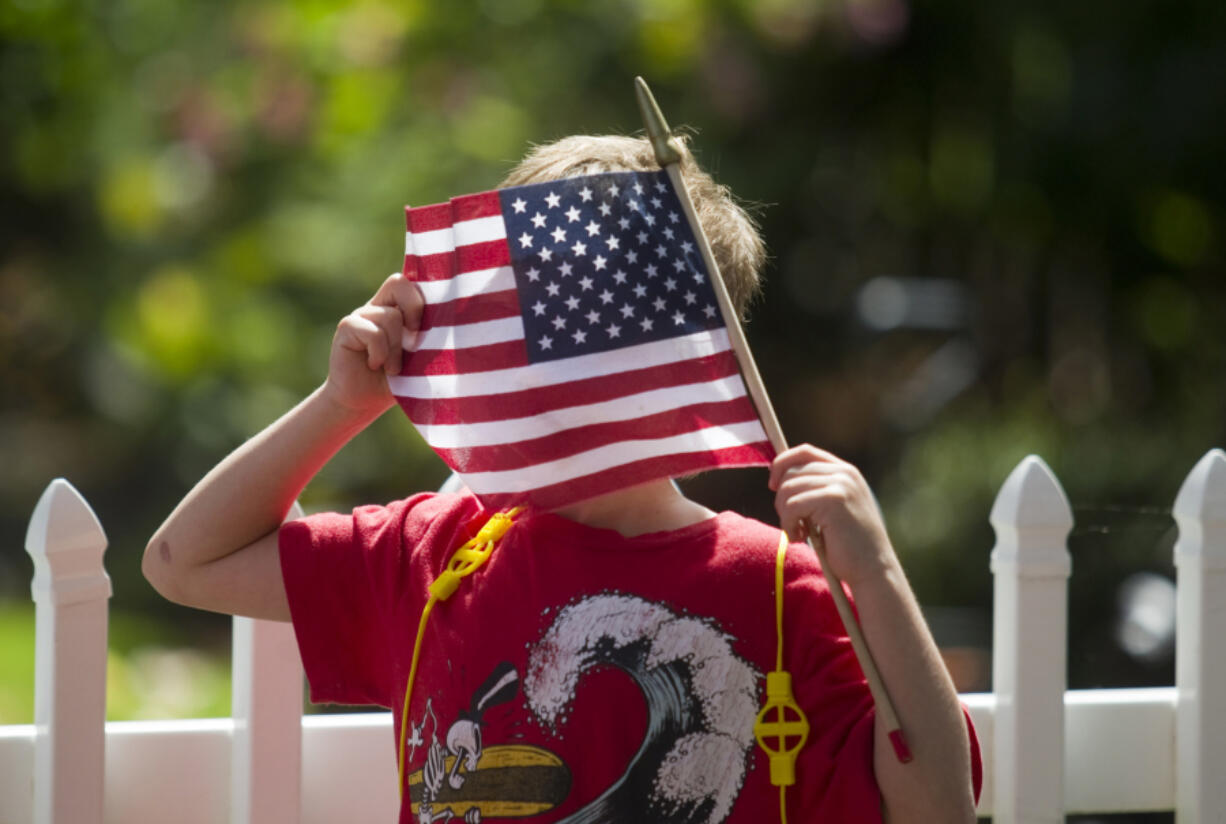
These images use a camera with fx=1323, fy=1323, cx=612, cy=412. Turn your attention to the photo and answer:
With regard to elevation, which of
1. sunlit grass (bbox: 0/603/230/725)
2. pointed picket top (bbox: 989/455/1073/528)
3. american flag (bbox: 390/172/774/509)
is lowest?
sunlit grass (bbox: 0/603/230/725)

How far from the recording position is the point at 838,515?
1.50m

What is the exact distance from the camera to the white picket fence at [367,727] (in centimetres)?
204

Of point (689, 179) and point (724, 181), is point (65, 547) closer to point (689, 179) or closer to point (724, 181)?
point (689, 179)

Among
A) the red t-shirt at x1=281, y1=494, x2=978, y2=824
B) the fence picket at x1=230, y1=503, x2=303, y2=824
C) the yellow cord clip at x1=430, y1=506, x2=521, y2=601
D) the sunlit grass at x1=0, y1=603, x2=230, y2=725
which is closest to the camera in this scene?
the red t-shirt at x1=281, y1=494, x2=978, y2=824

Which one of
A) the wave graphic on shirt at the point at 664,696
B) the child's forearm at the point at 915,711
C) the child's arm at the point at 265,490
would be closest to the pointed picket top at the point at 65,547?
the child's arm at the point at 265,490

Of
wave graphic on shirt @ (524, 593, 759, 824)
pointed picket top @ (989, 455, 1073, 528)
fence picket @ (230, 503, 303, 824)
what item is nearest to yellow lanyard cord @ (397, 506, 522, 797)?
wave graphic on shirt @ (524, 593, 759, 824)

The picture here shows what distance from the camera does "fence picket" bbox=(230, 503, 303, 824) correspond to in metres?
2.14

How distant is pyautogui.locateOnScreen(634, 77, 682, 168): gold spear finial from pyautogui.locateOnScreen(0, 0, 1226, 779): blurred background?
312cm

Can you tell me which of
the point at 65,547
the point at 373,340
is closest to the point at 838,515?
the point at 373,340

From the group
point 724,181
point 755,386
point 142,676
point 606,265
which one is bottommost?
point 142,676

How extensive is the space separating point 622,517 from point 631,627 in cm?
16

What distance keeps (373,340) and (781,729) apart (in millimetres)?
707

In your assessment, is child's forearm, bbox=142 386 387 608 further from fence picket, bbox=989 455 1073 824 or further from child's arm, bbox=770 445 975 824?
fence picket, bbox=989 455 1073 824

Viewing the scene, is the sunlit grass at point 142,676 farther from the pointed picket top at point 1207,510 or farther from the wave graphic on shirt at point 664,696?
the pointed picket top at point 1207,510
